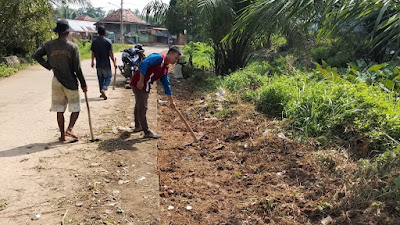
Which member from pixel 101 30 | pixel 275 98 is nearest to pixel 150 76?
pixel 275 98

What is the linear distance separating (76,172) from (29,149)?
3.37 feet

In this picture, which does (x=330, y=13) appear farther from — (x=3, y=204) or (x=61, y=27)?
(x=3, y=204)

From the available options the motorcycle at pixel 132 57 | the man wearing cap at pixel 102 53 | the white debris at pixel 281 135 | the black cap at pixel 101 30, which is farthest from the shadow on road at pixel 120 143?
the motorcycle at pixel 132 57

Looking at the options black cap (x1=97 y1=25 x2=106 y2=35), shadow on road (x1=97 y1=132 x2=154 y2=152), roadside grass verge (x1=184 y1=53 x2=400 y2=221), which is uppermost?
black cap (x1=97 y1=25 x2=106 y2=35)

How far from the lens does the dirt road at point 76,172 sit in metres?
3.00

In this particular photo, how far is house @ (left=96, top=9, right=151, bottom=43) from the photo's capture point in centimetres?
5198

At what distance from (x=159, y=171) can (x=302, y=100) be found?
2.50m

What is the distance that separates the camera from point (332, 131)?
4539mm

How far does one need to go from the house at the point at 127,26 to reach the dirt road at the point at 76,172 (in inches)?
1768

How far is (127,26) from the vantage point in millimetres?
56625

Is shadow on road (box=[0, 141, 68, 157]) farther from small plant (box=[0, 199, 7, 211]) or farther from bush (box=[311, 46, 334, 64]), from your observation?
bush (box=[311, 46, 334, 64])

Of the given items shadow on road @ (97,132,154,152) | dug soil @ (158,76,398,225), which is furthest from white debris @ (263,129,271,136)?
shadow on road @ (97,132,154,152)

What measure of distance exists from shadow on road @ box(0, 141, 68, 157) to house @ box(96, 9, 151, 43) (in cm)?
4582

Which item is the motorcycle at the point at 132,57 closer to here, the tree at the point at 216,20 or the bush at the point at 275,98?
the tree at the point at 216,20
